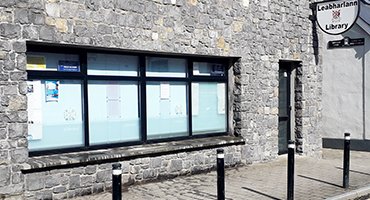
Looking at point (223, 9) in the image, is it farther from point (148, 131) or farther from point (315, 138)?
point (315, 138)

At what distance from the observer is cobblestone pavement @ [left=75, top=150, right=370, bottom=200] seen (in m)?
7.88

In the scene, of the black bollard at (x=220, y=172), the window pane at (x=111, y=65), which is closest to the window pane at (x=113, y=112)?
the window pane at (x=111, y=65)

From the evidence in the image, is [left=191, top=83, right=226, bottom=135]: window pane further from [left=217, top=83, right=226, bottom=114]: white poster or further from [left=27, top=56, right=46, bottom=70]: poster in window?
[left=27, top=56, right=46, bottom=70]: poster in window

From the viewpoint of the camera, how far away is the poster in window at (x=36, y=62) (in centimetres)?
738

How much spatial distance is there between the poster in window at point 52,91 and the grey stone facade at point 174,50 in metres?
0.66

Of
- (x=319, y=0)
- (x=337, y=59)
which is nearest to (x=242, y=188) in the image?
(x=319, y=0)

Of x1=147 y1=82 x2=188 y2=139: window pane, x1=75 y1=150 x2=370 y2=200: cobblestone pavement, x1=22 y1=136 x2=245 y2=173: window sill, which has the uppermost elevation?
x1=147 y1=82 x2=188 y2=139: window pane

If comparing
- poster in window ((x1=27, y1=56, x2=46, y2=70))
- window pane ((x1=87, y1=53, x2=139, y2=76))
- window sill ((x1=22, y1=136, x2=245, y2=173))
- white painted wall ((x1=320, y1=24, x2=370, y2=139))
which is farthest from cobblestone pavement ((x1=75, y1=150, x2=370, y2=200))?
white painted wall ((x1=320, y1=24, x2=370, y2=139))

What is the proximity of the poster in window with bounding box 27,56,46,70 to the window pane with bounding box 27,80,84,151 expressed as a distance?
228 mm

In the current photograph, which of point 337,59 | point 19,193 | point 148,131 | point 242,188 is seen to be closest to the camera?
point 19,193

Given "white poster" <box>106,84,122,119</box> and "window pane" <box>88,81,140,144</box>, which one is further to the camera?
"white poster" <box>106,84,122,119</box>

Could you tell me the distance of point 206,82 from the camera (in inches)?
411

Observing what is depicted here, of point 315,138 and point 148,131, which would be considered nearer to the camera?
point 148,131

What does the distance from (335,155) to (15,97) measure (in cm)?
966
